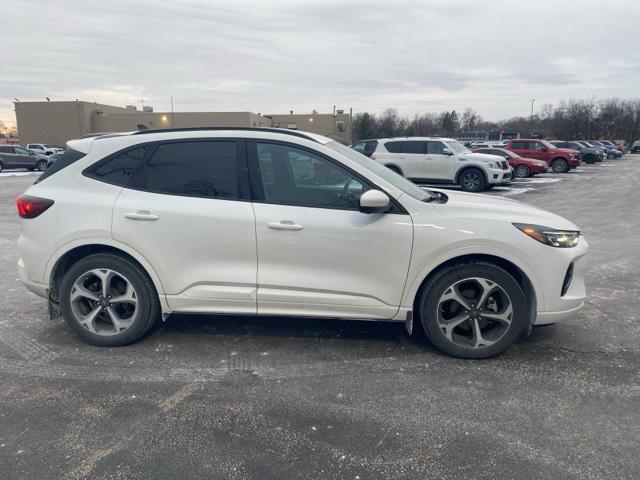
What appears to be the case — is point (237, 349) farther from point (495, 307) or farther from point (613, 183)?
point (613, 183)

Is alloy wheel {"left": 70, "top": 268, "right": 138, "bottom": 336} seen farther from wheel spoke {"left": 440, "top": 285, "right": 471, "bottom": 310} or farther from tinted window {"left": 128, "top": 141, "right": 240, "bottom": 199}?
wheel spoke {"left": 440, "top": 285, "right": 471, "bottom": 310}

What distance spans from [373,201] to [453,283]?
2.91ft

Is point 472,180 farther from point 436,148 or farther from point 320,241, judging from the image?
point 320,241

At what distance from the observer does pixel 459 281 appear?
357 centimetres

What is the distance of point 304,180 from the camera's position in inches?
Result: 147

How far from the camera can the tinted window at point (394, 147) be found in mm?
16969

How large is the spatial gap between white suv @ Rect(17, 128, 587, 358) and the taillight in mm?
11

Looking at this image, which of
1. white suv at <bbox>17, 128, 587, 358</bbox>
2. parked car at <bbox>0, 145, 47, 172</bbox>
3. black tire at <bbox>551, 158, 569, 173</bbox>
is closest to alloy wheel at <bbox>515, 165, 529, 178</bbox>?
black tire at <bbox>551, 158, 569, 173</bbox>

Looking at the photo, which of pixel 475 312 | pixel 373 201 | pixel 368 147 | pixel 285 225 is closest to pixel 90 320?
pixel 285 225

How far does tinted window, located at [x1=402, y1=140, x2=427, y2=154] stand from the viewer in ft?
54.7

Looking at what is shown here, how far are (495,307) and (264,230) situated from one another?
1.87 m

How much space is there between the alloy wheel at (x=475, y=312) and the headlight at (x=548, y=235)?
1.50 ft

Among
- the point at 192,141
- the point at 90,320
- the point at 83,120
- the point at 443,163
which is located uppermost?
the point at 83,120

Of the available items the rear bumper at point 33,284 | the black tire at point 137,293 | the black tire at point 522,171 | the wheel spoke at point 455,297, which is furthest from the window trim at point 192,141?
the black tire at point 522,171
